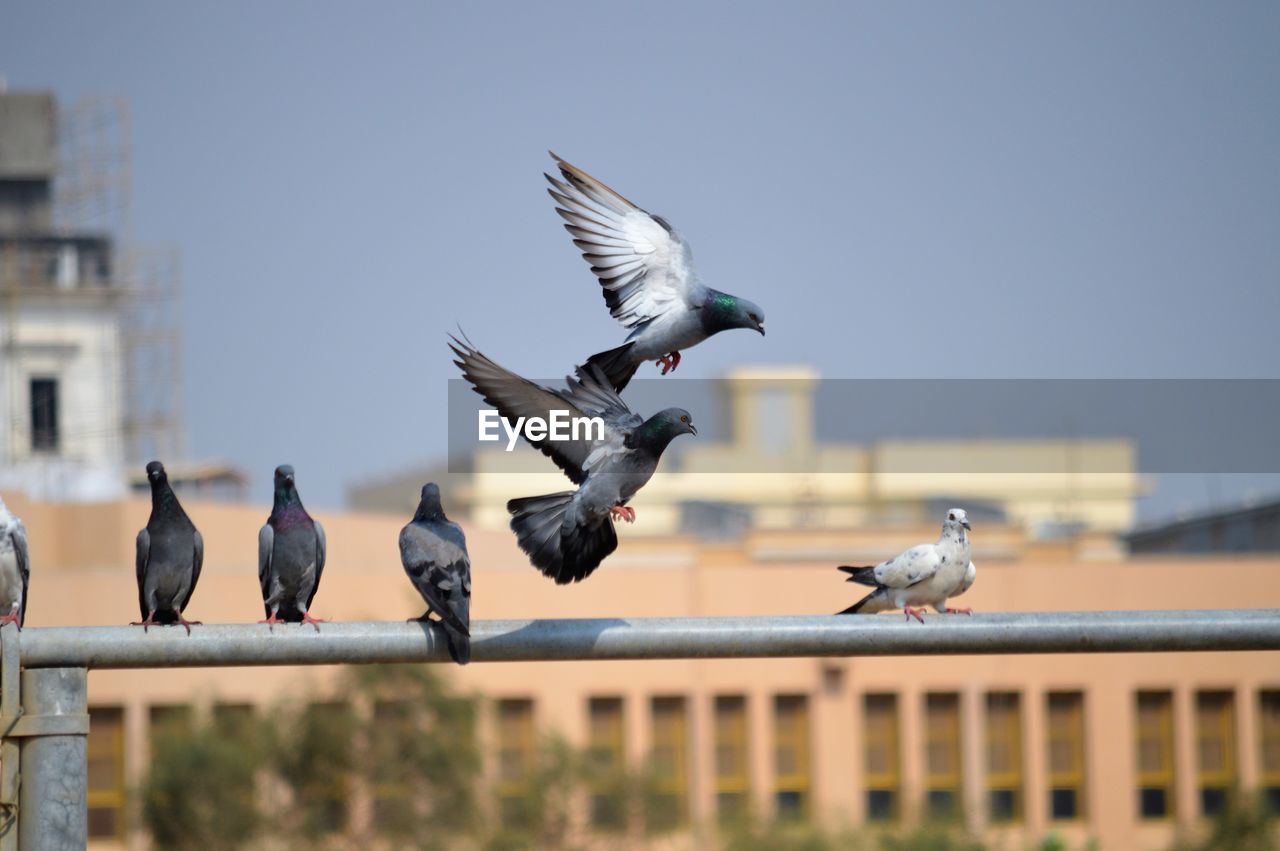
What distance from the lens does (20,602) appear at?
25.2 ft

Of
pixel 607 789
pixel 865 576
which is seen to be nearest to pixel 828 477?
pixel 607 789

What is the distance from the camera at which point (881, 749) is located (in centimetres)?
3606

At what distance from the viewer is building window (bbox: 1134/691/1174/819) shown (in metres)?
36.8

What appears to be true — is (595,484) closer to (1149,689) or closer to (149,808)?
(149,808)

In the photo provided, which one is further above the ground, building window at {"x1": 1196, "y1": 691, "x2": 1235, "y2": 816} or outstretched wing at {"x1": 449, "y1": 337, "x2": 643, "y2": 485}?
outstretched wing at {"x1": 449, "y1": 337, "x2": 643, "y2": 485}

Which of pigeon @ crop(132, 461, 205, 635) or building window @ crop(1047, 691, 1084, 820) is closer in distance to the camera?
pigeon @ crop(132, 461, 205, 635)

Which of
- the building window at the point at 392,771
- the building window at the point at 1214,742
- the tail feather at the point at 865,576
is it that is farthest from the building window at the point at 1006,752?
the tail feather at the point at 865,576

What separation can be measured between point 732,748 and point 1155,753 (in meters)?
8.63

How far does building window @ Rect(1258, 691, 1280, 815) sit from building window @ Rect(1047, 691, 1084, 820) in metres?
3.76

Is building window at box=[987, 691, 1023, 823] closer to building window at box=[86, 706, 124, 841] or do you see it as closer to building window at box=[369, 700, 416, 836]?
building window at box=[369, 700, 416, 836]

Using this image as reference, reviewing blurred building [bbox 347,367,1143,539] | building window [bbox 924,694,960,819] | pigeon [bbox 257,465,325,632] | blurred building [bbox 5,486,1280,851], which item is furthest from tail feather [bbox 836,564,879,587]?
blurred building [bbox 347,367,1143,539]

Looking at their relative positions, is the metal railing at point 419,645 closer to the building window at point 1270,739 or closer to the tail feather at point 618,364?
the tail feather at point 618,364

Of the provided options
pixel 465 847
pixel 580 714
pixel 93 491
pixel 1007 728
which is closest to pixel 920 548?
pixel 465 847

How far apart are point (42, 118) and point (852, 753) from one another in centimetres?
3816
